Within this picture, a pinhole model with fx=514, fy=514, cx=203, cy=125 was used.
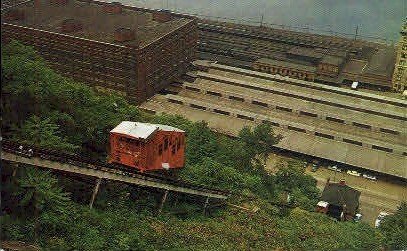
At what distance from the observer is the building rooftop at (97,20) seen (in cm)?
6372

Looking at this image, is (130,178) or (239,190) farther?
(239,190)

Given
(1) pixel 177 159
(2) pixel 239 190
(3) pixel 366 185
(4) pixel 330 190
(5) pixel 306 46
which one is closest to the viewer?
(1) pixel 177 159

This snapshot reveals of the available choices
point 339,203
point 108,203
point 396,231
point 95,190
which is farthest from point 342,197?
point 95,190

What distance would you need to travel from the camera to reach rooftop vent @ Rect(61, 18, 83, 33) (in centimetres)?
6316

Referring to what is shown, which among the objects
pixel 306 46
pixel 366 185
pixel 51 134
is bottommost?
pixel 366 185

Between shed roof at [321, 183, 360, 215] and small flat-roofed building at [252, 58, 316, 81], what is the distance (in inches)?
1353

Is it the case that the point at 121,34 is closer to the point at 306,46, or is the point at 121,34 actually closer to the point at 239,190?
the point at 239,190

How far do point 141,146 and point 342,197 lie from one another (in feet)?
80.6

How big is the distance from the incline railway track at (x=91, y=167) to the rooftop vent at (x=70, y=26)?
138ft

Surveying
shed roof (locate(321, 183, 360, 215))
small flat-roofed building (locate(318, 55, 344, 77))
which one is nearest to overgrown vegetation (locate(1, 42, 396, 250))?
shed roof (locate(321, 183, 360, 215))

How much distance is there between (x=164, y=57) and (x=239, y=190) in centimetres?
3651

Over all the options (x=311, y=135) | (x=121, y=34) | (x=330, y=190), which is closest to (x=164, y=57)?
(x=121, y=34)

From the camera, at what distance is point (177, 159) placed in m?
28.5

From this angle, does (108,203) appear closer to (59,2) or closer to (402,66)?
(59,2)
